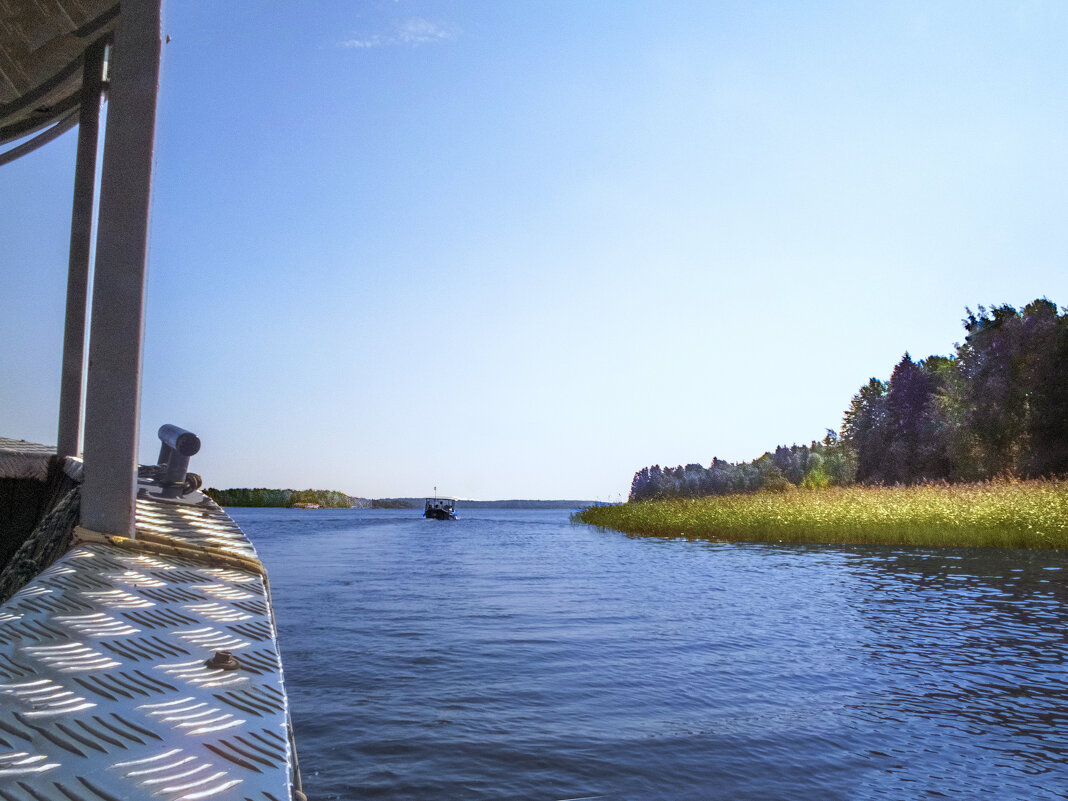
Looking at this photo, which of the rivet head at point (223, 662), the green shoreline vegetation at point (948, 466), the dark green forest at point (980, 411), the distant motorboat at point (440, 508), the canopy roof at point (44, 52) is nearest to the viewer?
the rivet head at point (223, 662)

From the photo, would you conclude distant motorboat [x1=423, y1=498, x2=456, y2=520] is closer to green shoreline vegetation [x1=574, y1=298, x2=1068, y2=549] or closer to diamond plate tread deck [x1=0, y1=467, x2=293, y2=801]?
green shoreline vegetation [x1=574, y1=298, x2=1068, y2=549]

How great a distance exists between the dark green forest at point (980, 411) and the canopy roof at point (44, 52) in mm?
33893

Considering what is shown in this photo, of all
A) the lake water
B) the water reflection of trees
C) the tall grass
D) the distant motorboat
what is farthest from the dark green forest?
the distant motorboat

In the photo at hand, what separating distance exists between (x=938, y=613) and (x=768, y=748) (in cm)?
704

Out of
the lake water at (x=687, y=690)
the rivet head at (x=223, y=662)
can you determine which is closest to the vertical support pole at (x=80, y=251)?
the lake water at (x=687, y=690)

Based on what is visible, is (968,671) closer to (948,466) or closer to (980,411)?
(980,411)

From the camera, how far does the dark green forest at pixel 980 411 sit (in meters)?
35.7

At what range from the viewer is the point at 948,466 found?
4709cm

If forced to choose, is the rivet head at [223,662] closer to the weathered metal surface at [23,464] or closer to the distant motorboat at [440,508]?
the weathered metal surface at [23,464]

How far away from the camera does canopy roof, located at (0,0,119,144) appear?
2.99 meters

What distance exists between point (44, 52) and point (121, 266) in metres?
2.51

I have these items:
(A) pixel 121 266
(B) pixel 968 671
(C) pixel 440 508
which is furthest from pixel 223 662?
(C) pixel 440 508

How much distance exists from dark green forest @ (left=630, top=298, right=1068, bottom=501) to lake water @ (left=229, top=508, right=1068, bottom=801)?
2395 centimetres

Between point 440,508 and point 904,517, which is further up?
point 904,517
